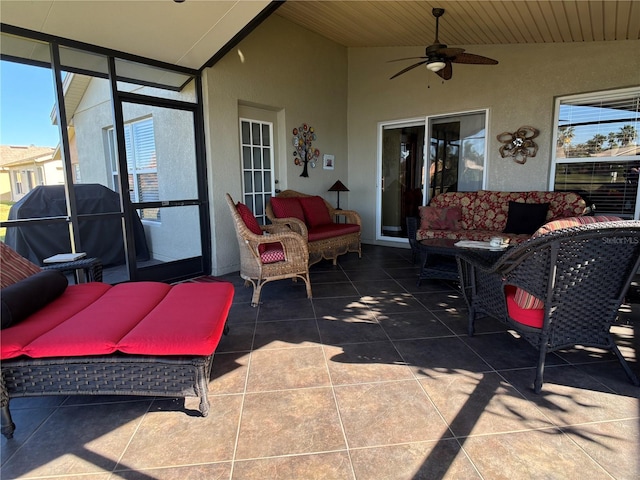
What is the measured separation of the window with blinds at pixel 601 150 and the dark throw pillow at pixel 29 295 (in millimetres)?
5439

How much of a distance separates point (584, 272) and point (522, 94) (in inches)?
153

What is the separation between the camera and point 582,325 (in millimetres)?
2033

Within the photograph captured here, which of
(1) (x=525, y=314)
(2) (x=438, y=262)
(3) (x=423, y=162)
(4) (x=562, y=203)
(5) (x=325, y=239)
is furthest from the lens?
(3) (x=423, y=162)

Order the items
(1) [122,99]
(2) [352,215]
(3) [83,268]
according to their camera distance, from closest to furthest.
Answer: (3) [83,268] < (1) [122,99] < (2) [352,215]

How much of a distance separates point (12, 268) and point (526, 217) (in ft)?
16.9

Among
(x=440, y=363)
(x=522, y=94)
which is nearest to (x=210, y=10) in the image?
(x=440, y=363)

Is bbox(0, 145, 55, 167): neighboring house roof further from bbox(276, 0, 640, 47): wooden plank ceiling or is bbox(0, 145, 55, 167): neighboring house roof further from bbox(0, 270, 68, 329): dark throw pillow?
bbox(276, 0, 640, 47): wooden plank ceiling

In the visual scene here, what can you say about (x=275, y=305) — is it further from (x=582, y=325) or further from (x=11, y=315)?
(x=582, y=325)

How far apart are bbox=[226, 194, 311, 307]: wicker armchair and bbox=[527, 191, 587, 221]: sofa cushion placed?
10.6 feet

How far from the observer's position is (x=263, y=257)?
3475 millimetres

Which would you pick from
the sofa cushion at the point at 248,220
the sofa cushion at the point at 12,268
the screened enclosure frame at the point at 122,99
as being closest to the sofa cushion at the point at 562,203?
the sofa cushion at the point at 248,220

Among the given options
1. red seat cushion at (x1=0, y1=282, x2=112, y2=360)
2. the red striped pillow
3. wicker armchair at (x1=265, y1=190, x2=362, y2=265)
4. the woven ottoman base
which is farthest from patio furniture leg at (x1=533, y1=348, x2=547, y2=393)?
wicker armchair at (x1=265, y1=190, x2=362, y2=265)

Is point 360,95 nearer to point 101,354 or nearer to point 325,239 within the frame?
point 325,239

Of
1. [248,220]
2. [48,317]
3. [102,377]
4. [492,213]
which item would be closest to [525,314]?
[102,377]
